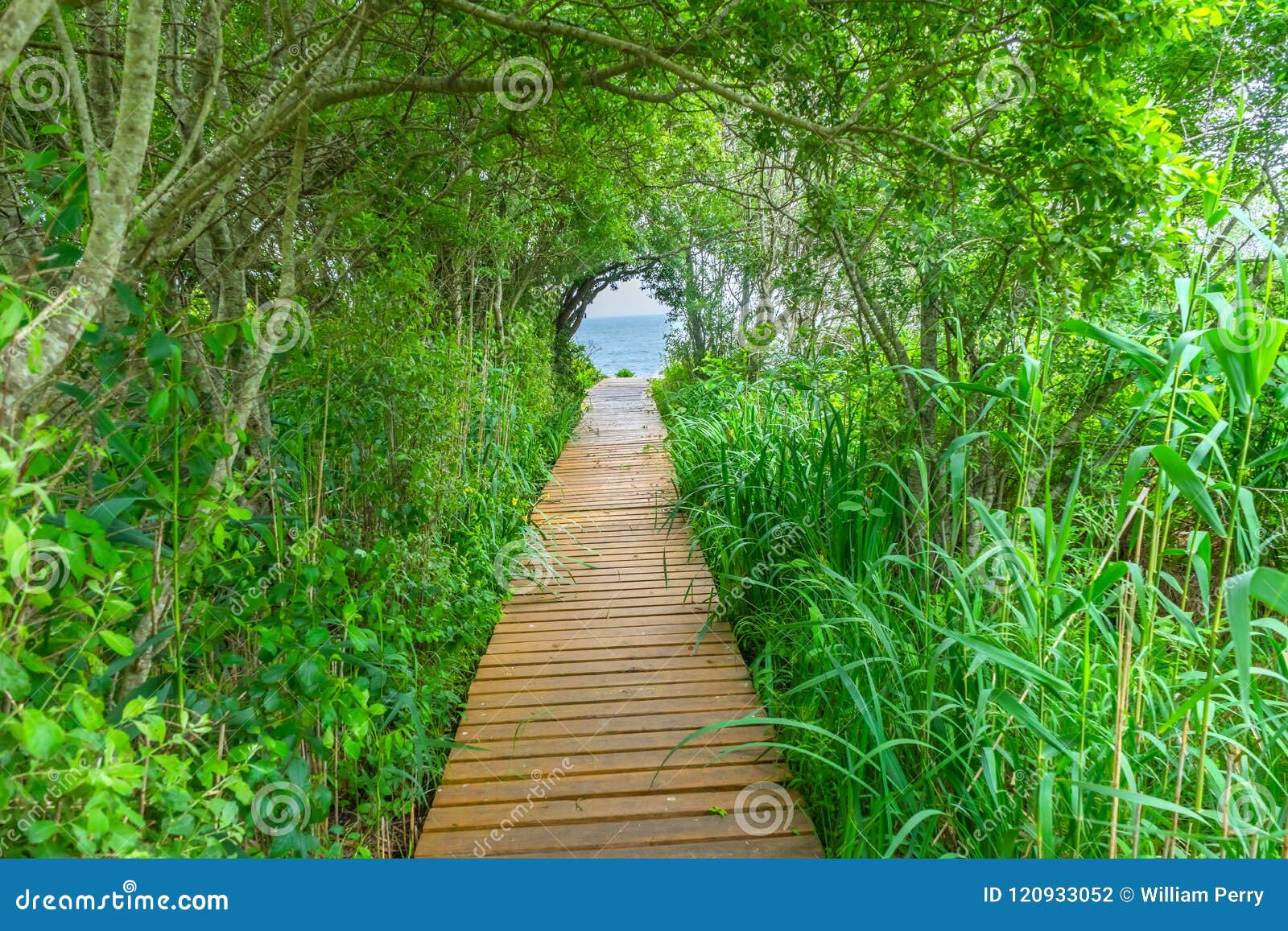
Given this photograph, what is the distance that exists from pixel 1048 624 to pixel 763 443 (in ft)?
Result: 8.97

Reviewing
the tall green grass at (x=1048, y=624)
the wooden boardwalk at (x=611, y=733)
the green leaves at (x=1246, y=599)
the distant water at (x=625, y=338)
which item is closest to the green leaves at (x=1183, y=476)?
the tall green grass at (x=1048, y=624)

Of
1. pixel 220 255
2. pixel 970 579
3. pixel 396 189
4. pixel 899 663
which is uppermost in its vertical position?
pixel 396 189

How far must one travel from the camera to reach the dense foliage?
1.30 m

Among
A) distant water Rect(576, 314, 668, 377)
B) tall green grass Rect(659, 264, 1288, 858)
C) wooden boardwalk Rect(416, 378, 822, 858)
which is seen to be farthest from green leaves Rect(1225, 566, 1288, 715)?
distant water Rect(576, 314, 668, 377)

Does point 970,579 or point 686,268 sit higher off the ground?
point 686,268

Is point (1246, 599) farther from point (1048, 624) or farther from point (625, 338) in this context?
point (625, 338)

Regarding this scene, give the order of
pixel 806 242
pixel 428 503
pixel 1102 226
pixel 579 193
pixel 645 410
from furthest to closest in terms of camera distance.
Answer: pixel 645 410 → pixel 806 242 → pixel 579 193 → pixel 428 503 → pixel 1102 226

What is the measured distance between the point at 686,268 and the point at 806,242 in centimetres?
536

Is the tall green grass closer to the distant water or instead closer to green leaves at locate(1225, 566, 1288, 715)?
green leaves at locate(1225, 566, 1288, 715)

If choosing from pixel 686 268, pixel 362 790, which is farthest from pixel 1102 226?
pixel 686 268

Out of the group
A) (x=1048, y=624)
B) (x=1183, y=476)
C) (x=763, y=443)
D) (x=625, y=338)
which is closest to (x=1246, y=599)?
(x=1183, y=476)

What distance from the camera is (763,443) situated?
4.39m

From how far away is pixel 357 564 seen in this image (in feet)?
8.38

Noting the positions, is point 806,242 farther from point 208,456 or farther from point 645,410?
point 208,456
